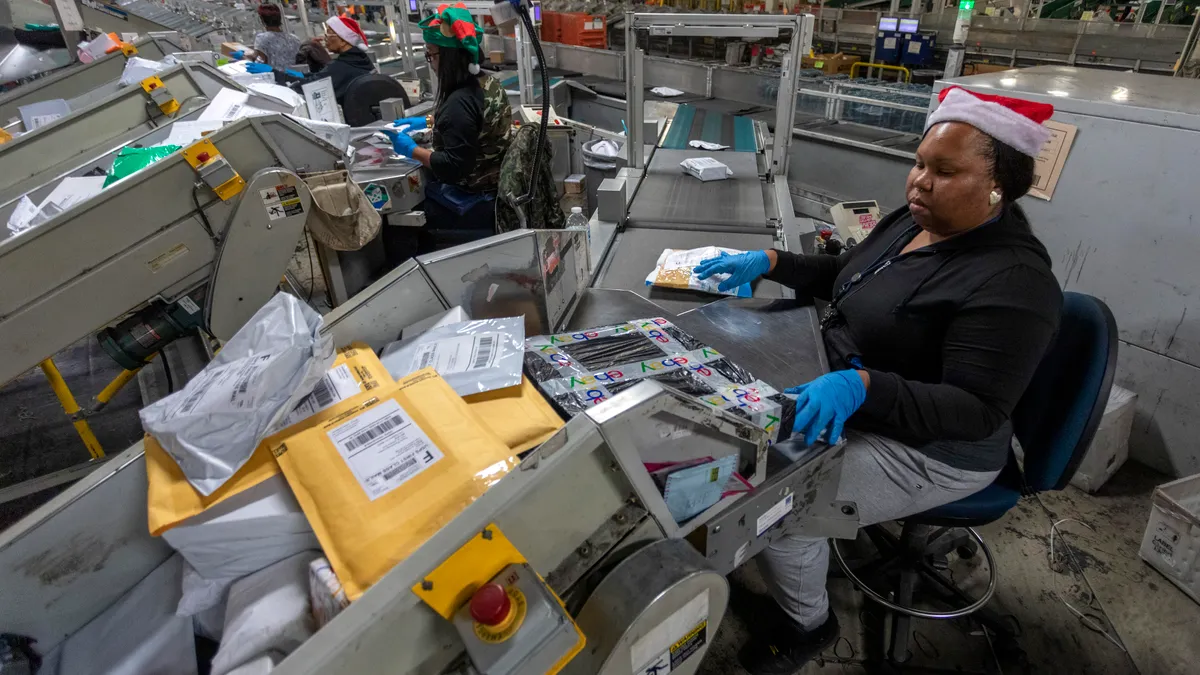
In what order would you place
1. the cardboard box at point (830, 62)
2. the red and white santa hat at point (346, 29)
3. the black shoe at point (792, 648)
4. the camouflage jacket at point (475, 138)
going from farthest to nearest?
1. the cardboard box at point (830, 62)
2. the red and white santa hat at point (346, 29)
3. the camouflage jacket at point (475, 138)
4. the black shoe at point (792, 648)

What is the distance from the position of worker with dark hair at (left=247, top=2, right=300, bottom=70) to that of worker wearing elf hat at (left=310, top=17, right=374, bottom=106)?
0.83m

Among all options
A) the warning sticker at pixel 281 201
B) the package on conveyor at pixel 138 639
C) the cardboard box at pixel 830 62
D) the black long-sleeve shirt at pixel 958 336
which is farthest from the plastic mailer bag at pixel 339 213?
the cardboard box at pixel 830 62

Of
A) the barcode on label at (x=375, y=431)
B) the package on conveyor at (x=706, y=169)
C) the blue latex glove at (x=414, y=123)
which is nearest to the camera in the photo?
the barcode on label at (x=375, y=431)

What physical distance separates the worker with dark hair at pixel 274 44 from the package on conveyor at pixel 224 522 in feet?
15.6

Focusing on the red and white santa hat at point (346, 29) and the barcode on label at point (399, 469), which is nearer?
the barcode on label at point (399, 469)

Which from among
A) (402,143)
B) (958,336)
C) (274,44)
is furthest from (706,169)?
(274,44)

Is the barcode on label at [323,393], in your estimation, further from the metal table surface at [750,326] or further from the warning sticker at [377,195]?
the warning sticker at [377,195]

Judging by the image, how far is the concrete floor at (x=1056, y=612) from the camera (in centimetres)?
172

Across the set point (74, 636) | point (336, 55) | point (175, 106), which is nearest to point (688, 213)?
point (74, 636)

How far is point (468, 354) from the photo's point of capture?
1131 mm

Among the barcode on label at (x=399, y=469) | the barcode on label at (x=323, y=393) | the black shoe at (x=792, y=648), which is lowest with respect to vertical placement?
the black shoe at (x=792, y=648)

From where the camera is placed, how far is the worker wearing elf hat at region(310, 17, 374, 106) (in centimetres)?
399

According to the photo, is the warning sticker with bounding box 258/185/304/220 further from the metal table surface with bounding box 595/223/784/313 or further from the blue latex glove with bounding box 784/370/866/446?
the blue latex glove with bounding box 784/370/866/446

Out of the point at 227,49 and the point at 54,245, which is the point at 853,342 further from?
the point at 227,49
